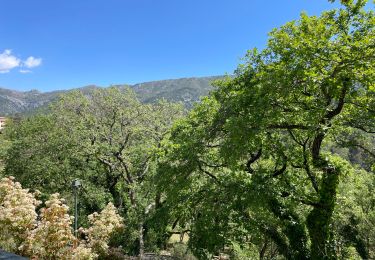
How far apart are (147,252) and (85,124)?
376 inches

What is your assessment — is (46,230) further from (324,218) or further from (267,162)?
(324,218)

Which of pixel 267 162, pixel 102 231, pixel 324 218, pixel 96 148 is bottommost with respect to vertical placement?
pixel 102 231

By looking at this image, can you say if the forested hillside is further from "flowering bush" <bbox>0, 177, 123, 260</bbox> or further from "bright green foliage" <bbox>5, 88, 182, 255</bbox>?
"bright green foliage" <bbox>5, 88, 182, 255</bbox>

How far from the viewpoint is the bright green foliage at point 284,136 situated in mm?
8328

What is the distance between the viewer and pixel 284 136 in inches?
432

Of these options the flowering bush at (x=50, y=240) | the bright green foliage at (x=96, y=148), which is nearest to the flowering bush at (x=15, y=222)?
the flowering bush at (x=50, y=240)

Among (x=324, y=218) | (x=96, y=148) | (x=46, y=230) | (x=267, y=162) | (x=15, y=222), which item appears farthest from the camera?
(x=96, y=148)

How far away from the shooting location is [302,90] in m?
9.30

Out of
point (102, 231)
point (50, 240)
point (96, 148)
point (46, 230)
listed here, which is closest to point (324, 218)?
point (102, 231)

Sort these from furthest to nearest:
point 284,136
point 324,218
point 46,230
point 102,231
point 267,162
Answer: point 267,162 < point 102,231 < point 284,136 < point 46,230 < point 324,218

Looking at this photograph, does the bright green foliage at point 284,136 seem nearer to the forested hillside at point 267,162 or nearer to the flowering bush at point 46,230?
the forested hillside at point 267,162

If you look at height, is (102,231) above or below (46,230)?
below

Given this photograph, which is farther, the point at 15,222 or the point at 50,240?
the point at 15,222

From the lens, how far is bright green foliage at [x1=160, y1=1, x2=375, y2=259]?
8328 mm
